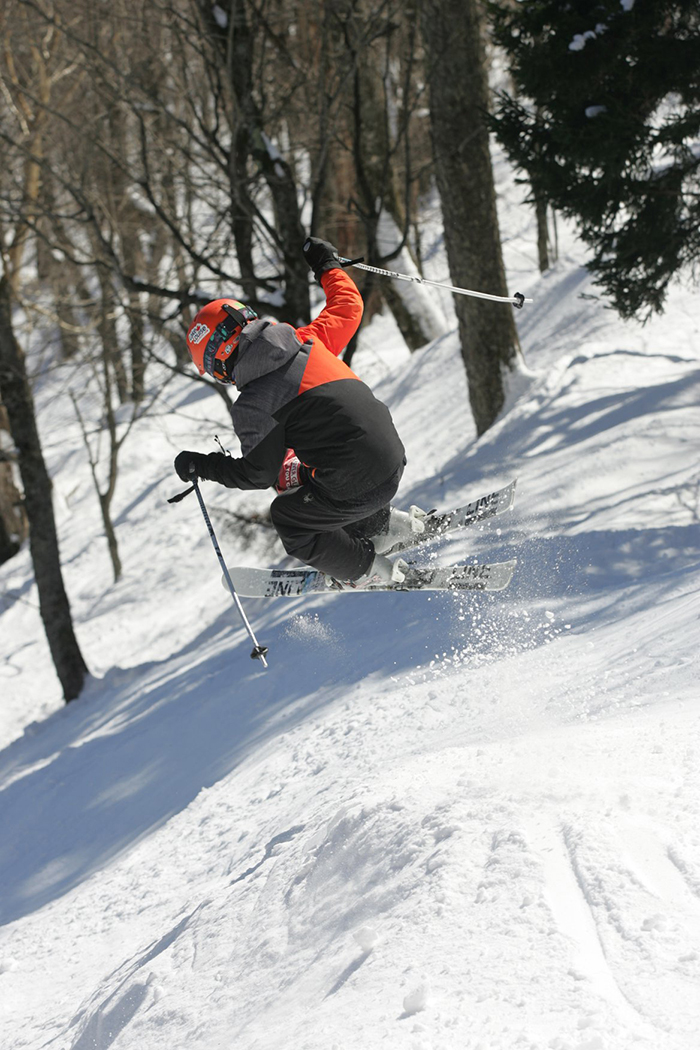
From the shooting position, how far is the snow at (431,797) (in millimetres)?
2516

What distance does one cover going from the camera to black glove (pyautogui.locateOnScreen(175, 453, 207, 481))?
14.8 ft

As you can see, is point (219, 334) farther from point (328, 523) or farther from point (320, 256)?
point (328, 523)

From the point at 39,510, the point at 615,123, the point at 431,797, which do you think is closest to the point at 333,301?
the point at 431,797

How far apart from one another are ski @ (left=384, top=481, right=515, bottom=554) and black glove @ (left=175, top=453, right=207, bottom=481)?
1.57 metres

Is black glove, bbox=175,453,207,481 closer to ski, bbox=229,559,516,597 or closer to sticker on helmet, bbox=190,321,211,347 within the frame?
sticker on helmet, bbox=190,321,211,347

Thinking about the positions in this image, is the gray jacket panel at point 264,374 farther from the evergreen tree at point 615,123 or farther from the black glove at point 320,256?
the evergreen tree at point 615,123

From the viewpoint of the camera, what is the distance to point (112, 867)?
17.3 ft

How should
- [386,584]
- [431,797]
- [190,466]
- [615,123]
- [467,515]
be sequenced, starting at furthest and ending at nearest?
[615,123]
[467,515]
[386,584]
[190,466]
[431,797]

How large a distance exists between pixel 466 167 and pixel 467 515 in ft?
15.0

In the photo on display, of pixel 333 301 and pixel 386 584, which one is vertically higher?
pixel 333 301

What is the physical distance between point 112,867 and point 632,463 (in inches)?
199

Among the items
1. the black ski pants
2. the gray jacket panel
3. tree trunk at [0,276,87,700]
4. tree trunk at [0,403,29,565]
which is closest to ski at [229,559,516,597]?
the black ski pants

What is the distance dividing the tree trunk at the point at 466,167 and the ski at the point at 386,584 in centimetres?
410

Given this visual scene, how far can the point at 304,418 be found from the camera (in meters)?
4.32
